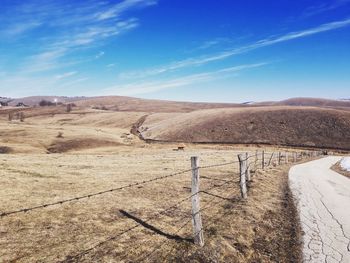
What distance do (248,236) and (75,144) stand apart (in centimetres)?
5811

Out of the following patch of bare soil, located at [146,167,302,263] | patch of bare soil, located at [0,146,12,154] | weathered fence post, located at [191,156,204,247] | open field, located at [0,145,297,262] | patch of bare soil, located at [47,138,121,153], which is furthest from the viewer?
patch of bare soil, located at [47,138,121,153]

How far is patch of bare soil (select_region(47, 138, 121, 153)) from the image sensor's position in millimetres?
60750

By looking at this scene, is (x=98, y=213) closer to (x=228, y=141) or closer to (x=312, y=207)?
(x=312, y=207)

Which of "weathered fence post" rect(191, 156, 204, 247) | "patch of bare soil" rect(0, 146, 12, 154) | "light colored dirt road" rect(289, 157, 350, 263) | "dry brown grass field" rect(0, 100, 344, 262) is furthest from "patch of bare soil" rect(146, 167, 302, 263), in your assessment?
"patch of bare soil" rect(0, 146, 12, 154)

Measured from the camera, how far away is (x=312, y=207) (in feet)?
52.2

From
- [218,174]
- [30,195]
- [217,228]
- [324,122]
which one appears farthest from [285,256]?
[324,122]

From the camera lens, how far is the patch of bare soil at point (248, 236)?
31.2ft

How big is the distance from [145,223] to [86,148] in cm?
5456

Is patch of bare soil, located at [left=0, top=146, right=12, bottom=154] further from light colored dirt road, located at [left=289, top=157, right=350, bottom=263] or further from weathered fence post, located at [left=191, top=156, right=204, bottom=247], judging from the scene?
weathered fence post, located at [left=191, top=156, right=204, bottom=247]

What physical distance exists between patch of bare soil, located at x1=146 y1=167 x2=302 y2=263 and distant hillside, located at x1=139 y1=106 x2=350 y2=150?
7714 centimetres

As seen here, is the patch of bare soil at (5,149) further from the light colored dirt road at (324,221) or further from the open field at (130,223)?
the light colored dirt road at (324,221)

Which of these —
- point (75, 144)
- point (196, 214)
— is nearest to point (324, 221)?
point (196, 214)

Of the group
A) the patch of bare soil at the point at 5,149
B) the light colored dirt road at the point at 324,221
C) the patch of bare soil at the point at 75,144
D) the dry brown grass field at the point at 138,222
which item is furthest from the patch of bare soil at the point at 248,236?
the patch of bare soil at the point at 75,144

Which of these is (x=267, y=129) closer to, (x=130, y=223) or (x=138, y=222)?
(x=138, y=222)
